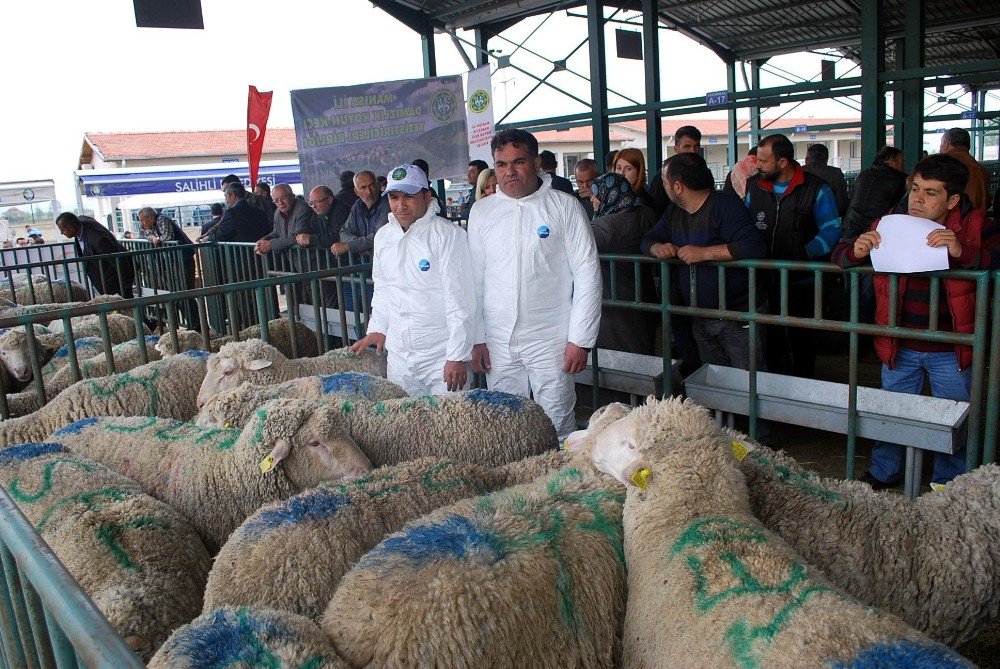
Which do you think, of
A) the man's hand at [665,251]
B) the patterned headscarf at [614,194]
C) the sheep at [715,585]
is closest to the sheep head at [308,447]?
the sheep at [715,585]

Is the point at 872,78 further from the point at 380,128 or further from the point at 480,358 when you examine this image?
the point at 480,358

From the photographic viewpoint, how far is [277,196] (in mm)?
7480

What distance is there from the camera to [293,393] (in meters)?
3.85

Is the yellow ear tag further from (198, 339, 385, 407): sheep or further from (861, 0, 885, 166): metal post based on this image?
(861, 0, 885, 166): metal post

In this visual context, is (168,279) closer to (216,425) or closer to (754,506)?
(216,425)

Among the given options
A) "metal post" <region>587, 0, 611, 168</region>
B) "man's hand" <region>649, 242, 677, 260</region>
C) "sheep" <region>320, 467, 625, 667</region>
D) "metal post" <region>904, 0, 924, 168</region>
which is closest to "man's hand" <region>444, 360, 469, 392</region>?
"man's hand" <region>649, 242, 677, 260</region>

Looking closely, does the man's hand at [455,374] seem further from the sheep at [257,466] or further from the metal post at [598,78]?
the metal post at [598,78]

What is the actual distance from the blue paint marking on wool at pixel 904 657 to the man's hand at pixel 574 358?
7.16ft

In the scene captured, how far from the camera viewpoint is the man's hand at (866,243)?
3100mm

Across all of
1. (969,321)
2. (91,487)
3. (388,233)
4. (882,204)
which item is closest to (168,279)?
(388,233)

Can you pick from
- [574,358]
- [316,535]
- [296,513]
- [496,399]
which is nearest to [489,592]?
[316,535]

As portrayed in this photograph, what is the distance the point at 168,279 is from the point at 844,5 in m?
10.4

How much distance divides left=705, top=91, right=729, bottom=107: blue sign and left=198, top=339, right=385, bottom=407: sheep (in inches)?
244

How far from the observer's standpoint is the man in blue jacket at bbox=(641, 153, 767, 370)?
12.6 feet
